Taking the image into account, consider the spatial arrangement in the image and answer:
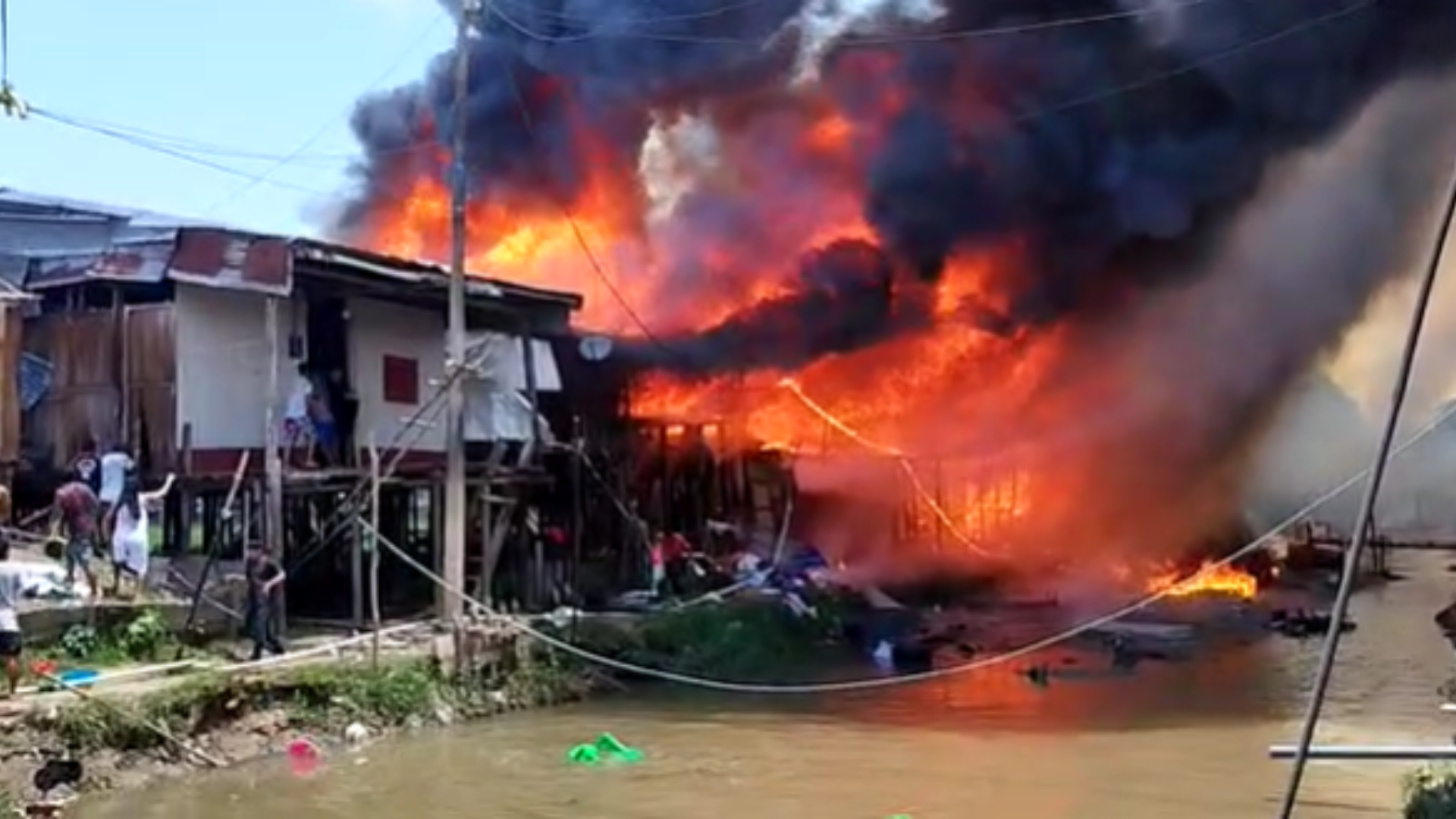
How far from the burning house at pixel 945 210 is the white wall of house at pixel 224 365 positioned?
1027cm

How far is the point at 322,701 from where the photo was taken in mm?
19969

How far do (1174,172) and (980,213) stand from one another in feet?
12.7

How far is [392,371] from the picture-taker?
2616cm

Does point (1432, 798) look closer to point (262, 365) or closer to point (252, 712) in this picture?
point (252, 712)

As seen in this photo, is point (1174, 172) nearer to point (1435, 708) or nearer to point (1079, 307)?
point (1079, 307)

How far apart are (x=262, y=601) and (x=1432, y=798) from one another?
527 inches

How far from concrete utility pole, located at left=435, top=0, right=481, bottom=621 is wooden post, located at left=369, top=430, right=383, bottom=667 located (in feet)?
3.13

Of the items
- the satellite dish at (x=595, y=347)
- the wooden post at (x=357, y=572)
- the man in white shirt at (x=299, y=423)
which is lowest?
the wooden post at (x=357, y=572)

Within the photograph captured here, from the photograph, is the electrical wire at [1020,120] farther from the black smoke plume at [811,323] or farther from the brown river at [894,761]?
the brown river at [894,761]

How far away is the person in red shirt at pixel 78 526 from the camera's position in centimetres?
1969

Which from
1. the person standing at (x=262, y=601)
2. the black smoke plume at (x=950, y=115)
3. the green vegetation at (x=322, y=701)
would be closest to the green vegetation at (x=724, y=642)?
the green vegetation at (x=322, y=701)

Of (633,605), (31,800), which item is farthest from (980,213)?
(31,800)

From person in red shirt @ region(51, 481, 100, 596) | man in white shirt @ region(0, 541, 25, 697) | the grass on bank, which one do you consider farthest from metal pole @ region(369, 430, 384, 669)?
man in white shirt @ region(0, 541, 25, 697)

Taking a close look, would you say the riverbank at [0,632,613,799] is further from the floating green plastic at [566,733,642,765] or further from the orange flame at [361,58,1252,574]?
the orange flame at [361,58,1252,574]
